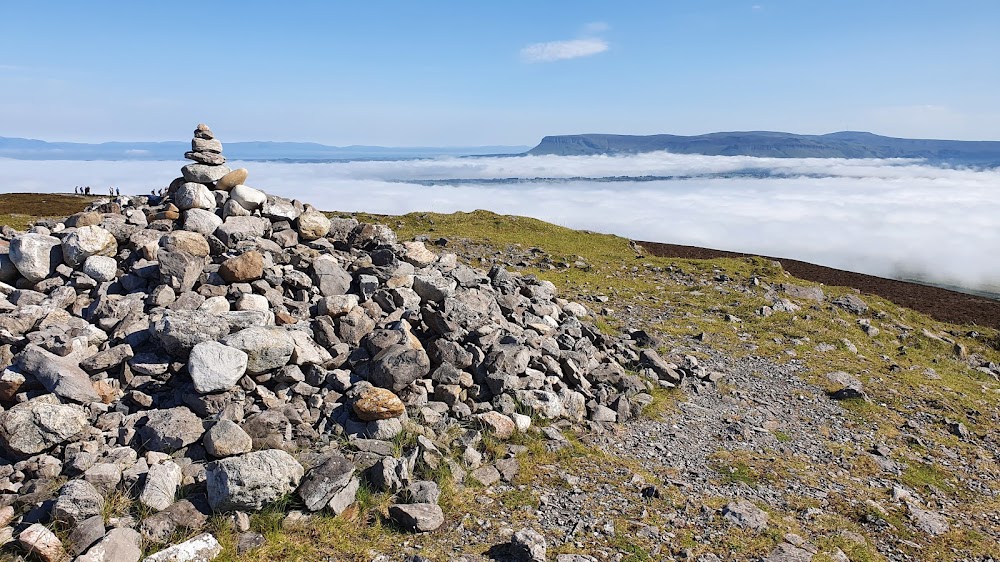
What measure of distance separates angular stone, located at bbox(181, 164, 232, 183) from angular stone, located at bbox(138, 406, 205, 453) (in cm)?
981

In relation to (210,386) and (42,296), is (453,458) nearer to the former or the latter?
(210,386)

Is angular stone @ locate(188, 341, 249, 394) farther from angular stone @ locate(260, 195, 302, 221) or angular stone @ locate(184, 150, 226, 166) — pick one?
angular stone @ locate(184, 150, 226, 166)

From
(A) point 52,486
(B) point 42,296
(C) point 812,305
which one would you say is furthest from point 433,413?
(C) point 812,305

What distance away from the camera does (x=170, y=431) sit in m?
9.94

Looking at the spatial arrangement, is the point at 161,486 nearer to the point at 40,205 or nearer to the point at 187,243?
the point at 187,243

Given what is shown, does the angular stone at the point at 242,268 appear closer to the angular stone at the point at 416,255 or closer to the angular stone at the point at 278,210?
the angular stone at the point at 278,210

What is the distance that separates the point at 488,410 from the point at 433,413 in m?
1.30

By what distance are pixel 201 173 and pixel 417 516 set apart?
1376 cm

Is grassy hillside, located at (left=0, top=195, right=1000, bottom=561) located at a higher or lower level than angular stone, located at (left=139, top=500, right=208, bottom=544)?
lower

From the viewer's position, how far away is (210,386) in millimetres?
10516

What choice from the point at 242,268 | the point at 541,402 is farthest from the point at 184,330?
the point at 541,402

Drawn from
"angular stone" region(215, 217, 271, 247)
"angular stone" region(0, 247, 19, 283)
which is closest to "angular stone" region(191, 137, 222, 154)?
"angular stone" region(215, 217, 271, 247)

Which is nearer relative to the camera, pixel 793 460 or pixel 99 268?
pixel 793 460

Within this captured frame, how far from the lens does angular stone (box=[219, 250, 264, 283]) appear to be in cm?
1384
